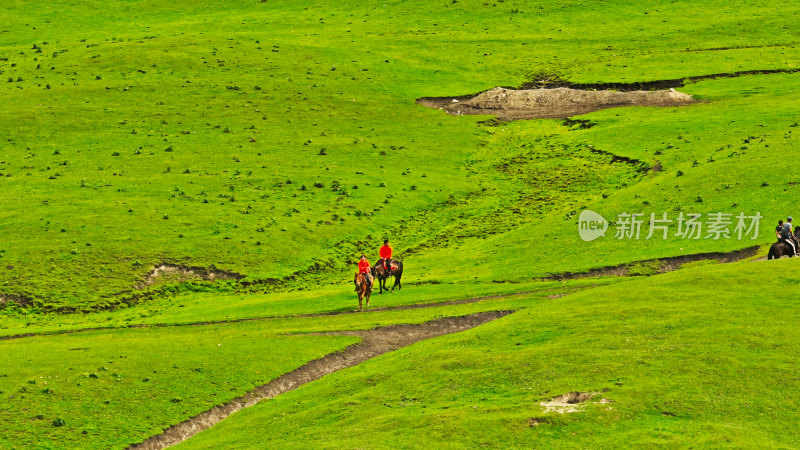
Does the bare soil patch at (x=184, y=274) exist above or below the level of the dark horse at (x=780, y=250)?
below

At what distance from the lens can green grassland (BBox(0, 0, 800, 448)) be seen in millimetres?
34500

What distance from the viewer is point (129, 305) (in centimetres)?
5969

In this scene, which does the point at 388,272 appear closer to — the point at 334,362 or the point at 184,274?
the point at 334,362

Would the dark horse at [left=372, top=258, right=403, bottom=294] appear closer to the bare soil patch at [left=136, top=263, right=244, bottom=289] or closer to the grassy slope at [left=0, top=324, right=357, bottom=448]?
the grassy slope at [left=0, top=324, right=357, bottom=448]

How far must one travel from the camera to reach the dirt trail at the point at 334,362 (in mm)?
38075

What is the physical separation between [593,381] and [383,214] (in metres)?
42.4

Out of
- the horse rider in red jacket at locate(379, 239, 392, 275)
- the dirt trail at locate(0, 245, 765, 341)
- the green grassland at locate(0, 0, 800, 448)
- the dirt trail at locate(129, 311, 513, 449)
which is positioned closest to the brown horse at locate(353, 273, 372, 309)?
the dirt trail at locate(0, 245, 765, 341)

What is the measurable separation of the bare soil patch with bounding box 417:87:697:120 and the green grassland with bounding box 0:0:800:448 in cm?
205

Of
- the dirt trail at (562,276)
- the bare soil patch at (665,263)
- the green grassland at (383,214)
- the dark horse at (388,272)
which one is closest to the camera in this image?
the green grassland at (383,214)

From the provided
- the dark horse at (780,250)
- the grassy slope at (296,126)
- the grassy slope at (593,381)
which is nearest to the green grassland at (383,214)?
the grassy slope at (593,381)

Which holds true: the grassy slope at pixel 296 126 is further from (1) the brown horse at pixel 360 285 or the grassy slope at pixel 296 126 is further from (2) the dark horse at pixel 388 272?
(1) the brown horse at pixel 360 285

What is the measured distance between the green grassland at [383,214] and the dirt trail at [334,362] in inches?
28.0

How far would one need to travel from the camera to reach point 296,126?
3573 inches

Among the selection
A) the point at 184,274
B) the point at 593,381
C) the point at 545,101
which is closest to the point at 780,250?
the point at 593,381
